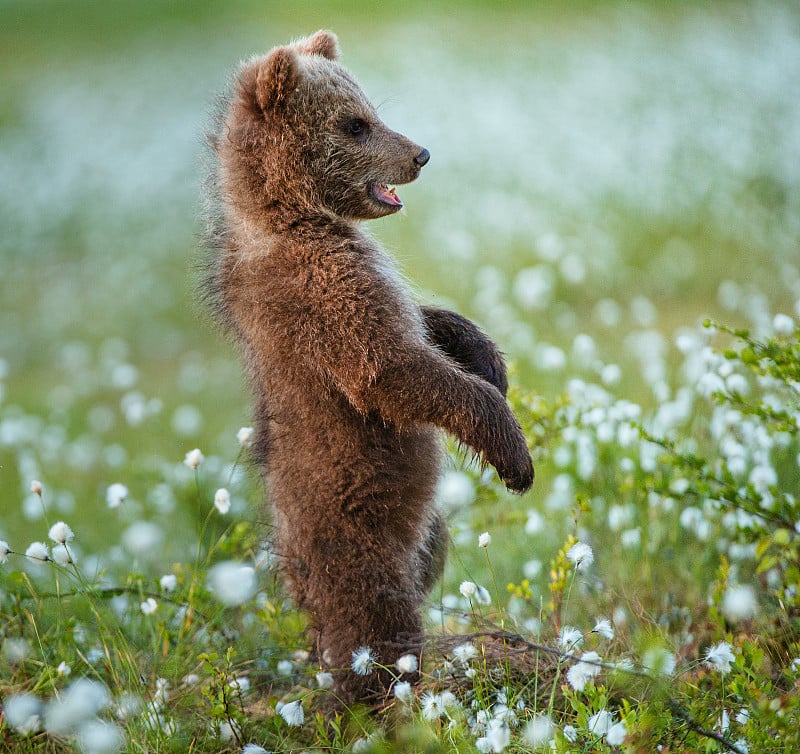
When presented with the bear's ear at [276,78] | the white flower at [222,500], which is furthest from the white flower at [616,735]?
the bear's ear at [276,78]

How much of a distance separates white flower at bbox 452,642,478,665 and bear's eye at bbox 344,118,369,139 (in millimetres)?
1754

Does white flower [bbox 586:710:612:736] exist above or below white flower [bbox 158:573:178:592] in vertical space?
above

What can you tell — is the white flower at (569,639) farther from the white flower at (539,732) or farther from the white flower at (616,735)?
the white flower at (616,735)

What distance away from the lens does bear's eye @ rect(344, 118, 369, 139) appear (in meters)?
3.58

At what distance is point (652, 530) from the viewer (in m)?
4.67

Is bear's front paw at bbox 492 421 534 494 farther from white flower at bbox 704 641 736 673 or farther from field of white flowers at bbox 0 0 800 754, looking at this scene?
white flower at bbox 704 641 736 673

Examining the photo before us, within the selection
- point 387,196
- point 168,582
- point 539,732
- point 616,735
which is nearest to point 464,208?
point 387,196

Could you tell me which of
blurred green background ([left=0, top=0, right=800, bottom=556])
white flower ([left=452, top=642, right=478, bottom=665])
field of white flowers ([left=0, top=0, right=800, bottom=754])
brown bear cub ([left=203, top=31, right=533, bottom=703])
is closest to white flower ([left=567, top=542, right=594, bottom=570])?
field of white flowers ([left=0, top=0, right=800, bottom=754])

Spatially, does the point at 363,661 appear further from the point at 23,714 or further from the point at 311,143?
the point at 311,143

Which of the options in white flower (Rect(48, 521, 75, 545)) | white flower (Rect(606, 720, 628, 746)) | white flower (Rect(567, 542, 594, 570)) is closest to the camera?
white flower (Rect(606, 720, 628, 746))

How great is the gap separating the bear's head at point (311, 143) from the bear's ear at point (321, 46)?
8.9 inches

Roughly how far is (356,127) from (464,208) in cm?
750

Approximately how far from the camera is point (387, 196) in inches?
142

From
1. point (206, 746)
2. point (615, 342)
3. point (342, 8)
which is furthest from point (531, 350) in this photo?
point (342, 8)
